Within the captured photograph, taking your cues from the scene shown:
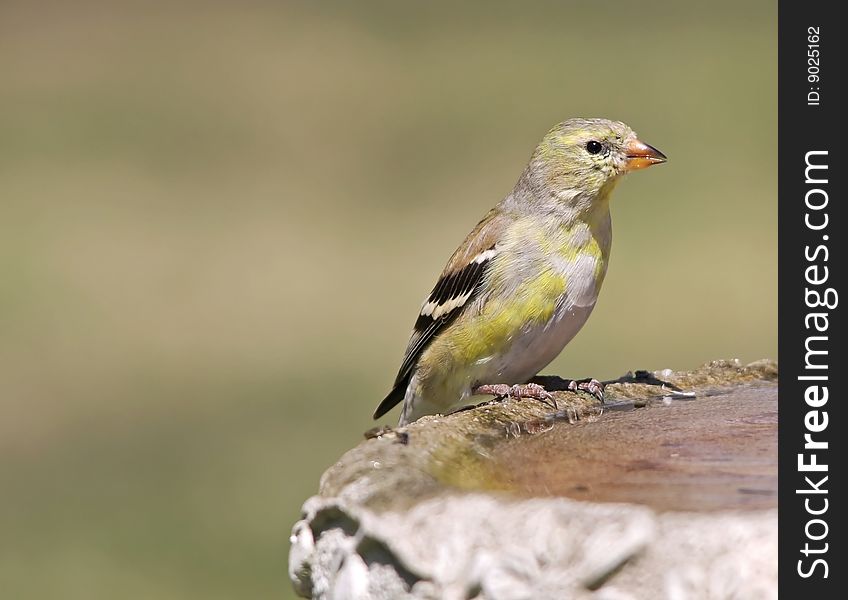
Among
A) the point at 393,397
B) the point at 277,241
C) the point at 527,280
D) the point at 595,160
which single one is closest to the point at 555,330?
the point at 527,280

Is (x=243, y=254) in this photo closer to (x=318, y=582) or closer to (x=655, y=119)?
(x=655, y=119)

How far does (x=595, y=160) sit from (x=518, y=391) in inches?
36.2

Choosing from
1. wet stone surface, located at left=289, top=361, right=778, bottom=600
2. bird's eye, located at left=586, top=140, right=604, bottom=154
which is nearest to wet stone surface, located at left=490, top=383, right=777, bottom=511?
wet stone surface, located at left=289, top=361, right=778, bottom=600

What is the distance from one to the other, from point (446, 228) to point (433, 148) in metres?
3.03

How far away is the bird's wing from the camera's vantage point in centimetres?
463

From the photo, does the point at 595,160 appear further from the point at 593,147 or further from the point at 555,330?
the point at 555,330

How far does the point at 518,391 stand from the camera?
4336 millimetres

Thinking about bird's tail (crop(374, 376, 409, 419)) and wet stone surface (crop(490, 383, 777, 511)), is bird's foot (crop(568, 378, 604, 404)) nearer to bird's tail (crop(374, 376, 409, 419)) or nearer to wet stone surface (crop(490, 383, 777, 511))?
wet stone surface (crop(490, 383, 777, 511))

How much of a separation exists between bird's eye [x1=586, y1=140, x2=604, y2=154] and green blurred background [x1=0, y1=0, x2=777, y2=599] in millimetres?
3485

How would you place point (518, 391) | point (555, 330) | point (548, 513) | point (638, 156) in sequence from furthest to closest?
point (638, 156) → point (555, 330) → point (518, 391) → point (548, 513)

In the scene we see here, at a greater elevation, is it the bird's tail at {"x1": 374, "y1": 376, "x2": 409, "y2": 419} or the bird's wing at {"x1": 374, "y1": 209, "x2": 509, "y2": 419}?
the bird's wing at {"x1": 374, "y1": 209, "x2": 509, "y2": 419}

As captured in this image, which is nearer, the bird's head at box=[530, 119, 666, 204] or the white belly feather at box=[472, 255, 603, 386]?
the white belly feather at box=[472, 255, 603, 386]

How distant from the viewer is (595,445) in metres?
3.47

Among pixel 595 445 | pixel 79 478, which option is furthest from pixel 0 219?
pixel 595 445
